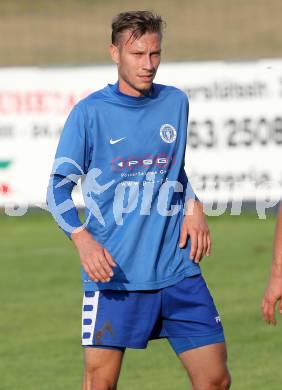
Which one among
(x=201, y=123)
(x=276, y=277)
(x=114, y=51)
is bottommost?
(x=201, y=123)

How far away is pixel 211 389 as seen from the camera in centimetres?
623

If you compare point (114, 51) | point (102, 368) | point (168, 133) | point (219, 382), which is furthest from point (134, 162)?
point (219, 382)

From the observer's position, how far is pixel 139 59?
20.7ft

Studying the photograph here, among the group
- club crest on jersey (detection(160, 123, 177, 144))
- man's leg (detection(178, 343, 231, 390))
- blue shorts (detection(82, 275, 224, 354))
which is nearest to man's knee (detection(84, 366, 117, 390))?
blue shorts (detection(82, 275, 224, 354))


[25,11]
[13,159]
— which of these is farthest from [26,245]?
[25,11]

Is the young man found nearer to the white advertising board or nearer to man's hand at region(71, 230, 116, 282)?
man's hand at region(71, 230, 116, 282)

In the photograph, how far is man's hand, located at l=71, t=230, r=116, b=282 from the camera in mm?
5961

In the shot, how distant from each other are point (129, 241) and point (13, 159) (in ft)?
34.4

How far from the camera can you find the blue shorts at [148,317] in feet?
20.7

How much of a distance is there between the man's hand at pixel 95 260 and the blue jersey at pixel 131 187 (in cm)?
30

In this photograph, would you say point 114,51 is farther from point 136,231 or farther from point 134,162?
point 136,231

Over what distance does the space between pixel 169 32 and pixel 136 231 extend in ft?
78.7

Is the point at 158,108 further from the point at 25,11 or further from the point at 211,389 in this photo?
the point at 25,11

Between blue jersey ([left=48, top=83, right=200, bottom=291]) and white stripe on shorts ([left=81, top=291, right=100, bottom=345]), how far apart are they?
7cm
